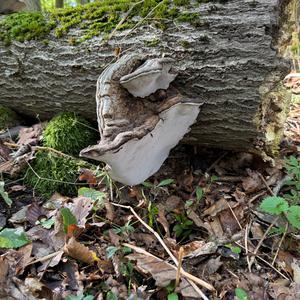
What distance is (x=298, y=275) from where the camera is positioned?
2436 mm

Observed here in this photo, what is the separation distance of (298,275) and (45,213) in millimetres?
1908

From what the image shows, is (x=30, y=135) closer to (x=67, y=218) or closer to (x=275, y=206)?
(x=67, y=218)

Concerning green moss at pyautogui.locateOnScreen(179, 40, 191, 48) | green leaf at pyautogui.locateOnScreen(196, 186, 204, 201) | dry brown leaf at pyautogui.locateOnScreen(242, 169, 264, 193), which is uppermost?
green moss at pyautogui.locateOnScreen(179, 40, 191, 48)

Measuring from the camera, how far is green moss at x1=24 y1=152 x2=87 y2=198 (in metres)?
3.17

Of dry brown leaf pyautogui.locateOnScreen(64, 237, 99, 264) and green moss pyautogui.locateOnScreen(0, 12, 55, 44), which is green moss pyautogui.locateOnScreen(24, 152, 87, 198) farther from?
green moss pyautogui.locateOnScreen(0, 12, 55, 44)

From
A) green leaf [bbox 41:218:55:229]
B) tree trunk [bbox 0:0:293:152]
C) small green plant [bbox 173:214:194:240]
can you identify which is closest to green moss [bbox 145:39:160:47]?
tree trunk [bbox 0:0:293:152]

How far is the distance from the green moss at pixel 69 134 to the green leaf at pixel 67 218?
38.5 inches

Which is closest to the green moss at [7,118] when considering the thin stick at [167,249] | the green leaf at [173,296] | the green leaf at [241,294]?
the thin stick at [167,249]

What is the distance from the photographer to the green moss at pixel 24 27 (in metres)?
3.48

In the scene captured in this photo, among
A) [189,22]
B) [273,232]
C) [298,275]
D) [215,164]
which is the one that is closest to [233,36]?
[189,22]

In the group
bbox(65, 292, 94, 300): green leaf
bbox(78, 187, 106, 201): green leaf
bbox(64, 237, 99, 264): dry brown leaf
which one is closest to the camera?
bbox(65, 292, 94, 300): green leaf

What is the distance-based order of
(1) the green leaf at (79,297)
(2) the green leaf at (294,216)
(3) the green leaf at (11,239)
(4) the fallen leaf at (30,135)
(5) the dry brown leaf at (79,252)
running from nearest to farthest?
(1) the green leaf at (79,297), (3) the green leaf at (11,239), (5) the dry brown leaf at (79,252), (2) the green leaf at (294,216), (4) the fallen leaf at (30,135)

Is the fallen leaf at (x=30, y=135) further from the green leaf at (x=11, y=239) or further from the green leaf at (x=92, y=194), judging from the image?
the green leaf at (x=11, y=239)

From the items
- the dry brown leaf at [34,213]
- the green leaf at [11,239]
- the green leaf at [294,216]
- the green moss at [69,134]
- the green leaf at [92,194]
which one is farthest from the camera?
the green moss at [69,134]
